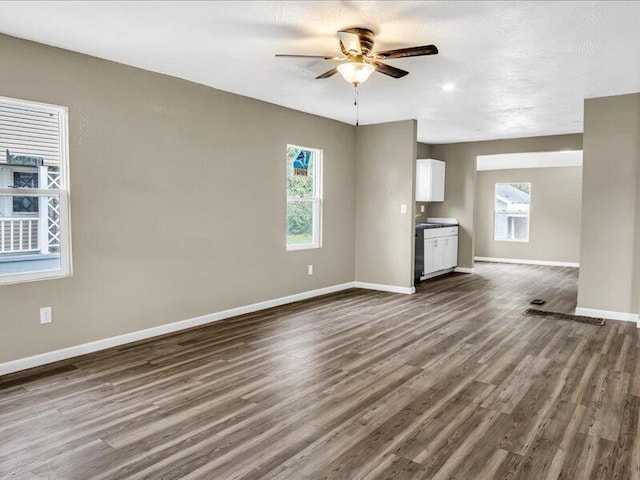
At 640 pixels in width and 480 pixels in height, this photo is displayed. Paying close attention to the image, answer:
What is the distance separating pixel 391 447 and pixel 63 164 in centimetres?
324

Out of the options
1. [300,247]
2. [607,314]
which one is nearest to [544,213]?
[607,314]

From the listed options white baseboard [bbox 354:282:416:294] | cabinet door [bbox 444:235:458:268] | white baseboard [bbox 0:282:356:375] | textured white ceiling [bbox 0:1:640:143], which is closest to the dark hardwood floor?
white baseboard [bbox 0:282:356:375]

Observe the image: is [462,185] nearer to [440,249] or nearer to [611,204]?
[440,249]

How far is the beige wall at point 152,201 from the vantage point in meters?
3.61

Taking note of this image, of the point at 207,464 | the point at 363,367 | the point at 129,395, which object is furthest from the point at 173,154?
the point at 207,464

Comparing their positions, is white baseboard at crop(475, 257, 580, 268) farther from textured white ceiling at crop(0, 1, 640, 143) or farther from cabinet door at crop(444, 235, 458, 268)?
textured white ceiling at crop(0, 1, 640, 143)

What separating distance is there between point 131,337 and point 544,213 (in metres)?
9.10

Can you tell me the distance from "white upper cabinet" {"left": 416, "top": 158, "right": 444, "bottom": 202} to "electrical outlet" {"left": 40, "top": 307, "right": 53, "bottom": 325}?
6.50m

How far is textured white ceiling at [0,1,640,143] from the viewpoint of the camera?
2.90m

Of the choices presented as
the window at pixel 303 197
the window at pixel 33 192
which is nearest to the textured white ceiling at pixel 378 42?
the window at pixel 33 192

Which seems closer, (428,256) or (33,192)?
(33,192)

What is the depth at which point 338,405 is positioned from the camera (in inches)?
114

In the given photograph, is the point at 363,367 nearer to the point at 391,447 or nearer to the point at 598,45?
the point at 391,447

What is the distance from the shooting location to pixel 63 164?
369 cm
